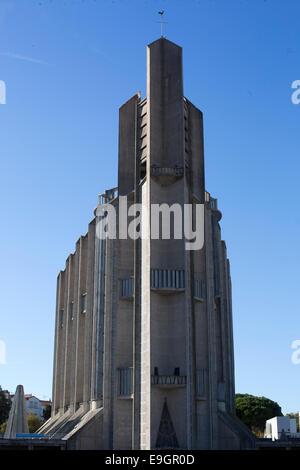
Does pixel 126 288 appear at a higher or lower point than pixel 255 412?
higher

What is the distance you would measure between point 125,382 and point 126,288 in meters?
6.32

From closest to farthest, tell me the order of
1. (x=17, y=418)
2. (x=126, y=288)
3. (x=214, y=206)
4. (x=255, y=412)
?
(x=126, y=288)
(x=17, y=418)
(x=214, y=206)
(x=255, y=412)

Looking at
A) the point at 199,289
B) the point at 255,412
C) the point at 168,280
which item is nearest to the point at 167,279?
the point at 168,280

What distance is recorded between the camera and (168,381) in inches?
1401

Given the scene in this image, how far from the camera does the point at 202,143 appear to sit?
4416 cm

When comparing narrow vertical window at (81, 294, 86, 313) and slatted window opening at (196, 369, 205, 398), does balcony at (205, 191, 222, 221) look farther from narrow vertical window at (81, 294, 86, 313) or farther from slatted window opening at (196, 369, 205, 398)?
slatted window opening at (196, 369, 205, 398)

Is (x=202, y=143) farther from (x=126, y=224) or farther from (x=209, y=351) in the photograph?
(x=209, y=351)

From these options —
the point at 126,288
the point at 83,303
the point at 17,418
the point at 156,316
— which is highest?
the point at 83,303

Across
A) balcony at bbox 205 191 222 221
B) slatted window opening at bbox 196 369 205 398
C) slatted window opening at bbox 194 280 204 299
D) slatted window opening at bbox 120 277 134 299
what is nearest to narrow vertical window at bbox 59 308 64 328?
balcony at bbox 205 191 222 221

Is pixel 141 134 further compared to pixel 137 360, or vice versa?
pixel 141 134

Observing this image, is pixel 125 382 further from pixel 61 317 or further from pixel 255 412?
pixel 255 412

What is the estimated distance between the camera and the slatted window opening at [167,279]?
1474 inches
